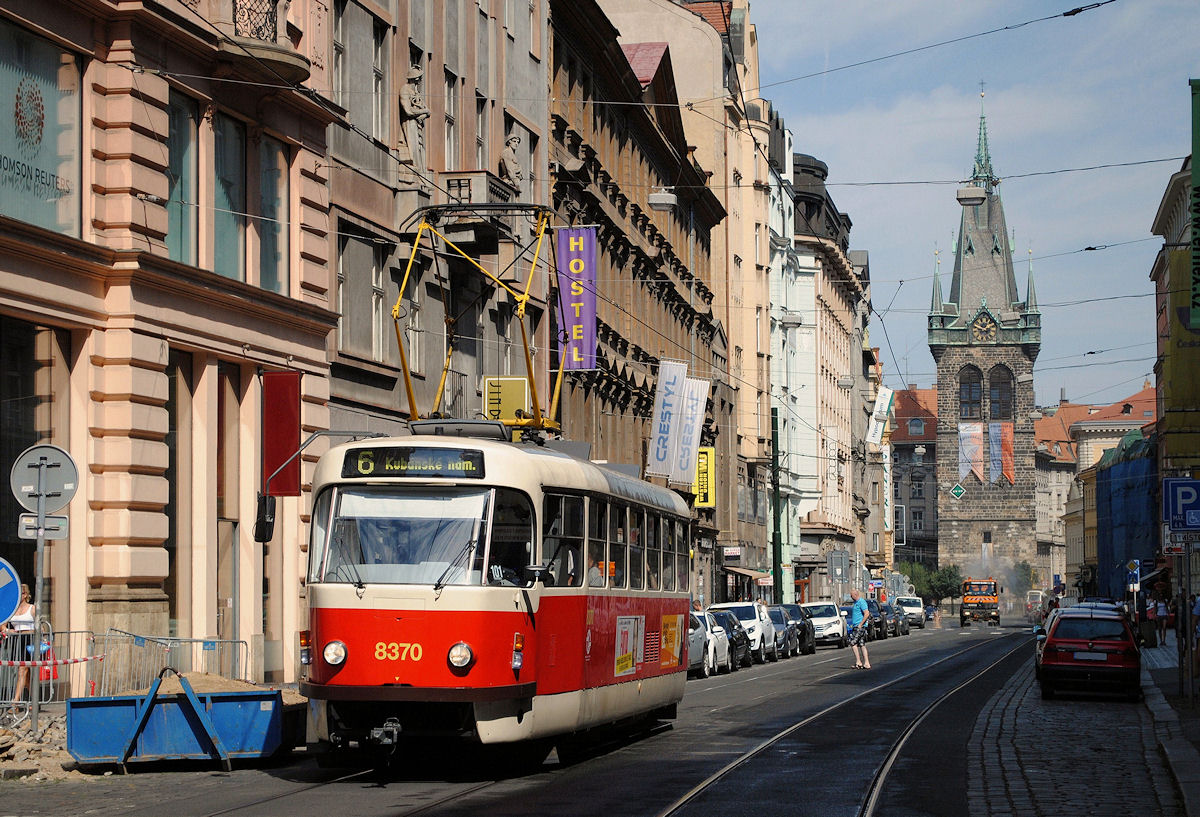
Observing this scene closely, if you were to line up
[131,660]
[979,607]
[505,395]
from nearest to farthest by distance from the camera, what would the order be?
1. [131,660]
2. [505,395]
3. [979,607]

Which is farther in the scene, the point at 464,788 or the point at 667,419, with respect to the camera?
the point at 667,419

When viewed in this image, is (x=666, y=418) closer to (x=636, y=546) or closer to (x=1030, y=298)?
(x=636, y=546)

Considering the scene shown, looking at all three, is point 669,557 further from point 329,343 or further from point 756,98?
point 756,98

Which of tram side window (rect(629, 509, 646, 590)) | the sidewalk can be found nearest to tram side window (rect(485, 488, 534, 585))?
tram side window (rect(629, 509, 646, 590))

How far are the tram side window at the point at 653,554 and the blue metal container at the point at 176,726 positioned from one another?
460cm

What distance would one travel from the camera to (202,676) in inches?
762

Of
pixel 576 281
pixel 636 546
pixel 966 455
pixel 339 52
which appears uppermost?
pixel 966 455

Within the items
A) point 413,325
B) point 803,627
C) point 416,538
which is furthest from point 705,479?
point 416,538

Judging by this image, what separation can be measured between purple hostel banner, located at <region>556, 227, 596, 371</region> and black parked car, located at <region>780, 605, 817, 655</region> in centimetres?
1335

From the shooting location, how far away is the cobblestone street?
13.9 meters

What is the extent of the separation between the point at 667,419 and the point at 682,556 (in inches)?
1077

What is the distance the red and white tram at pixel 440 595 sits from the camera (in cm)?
1461

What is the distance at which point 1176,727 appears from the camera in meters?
21.4

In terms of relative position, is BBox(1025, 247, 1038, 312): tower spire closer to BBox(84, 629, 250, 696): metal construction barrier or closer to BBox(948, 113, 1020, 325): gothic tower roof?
BBox(948, 113, 1020, 325): gothic tower roof
